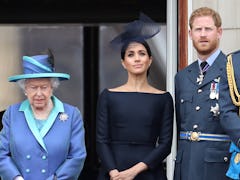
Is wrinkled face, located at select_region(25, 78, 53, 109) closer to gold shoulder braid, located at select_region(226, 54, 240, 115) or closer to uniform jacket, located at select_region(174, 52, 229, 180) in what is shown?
uniform jacket, located at select_region(174, 52, 229, 180)

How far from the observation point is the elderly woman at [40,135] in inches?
147

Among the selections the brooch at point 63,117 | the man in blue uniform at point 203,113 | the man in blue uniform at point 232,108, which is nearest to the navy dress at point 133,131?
the man in blue uniform at point 203,113

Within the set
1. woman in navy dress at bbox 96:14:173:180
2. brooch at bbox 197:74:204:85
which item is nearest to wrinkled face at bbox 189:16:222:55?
brooch at bbox 197:74:204:85

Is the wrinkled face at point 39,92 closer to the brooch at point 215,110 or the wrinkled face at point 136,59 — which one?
the wrinkled face at point 136,59

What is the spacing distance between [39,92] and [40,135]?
23 centimetres

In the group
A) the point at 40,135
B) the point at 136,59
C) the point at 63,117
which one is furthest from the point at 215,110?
the point at 40,135

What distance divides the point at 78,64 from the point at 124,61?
5680mm

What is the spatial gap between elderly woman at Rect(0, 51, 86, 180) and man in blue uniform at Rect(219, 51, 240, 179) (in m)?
0.83

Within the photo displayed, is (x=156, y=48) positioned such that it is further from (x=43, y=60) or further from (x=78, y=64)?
(x=43, y=60)

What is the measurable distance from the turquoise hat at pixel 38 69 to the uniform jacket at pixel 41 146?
19 cm

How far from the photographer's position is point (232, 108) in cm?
348

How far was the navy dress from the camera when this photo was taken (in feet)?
13.0

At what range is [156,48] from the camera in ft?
27.6

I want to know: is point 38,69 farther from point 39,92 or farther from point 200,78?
point 200,78
